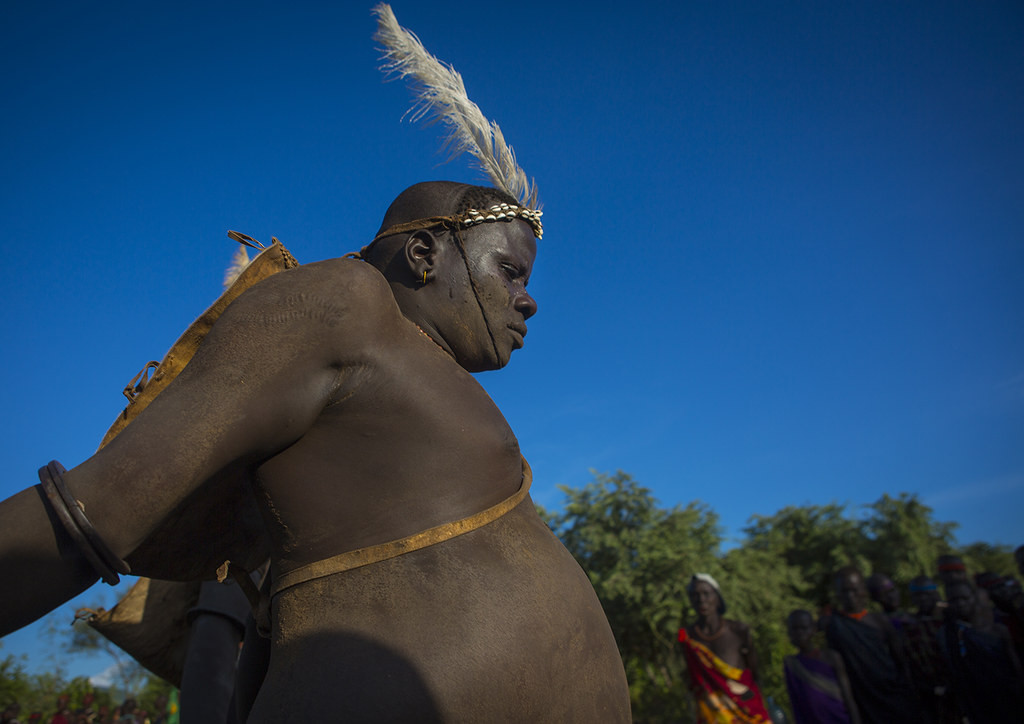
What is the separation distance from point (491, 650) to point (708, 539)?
78.1 ft

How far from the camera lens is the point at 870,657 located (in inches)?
301

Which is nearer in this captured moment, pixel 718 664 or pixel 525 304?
pixel 525 304

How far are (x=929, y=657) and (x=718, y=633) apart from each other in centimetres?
215

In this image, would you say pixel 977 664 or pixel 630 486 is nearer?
pixel 977 664

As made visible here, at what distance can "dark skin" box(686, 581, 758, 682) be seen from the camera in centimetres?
788

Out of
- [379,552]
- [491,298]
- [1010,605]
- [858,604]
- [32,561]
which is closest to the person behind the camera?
[32,561]

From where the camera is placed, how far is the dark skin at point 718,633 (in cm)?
788

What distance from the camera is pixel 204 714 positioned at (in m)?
2.29

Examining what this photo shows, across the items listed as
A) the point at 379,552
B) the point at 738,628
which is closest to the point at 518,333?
the point at 379,552

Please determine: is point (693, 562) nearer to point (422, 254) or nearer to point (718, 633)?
point (718, 633)

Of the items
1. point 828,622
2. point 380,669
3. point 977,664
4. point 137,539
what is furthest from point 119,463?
point 828,622

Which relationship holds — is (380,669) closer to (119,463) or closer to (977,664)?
(119,463)

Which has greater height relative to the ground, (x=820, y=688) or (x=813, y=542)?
(x=813, y=542)

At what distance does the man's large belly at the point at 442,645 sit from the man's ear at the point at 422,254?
72 cm
